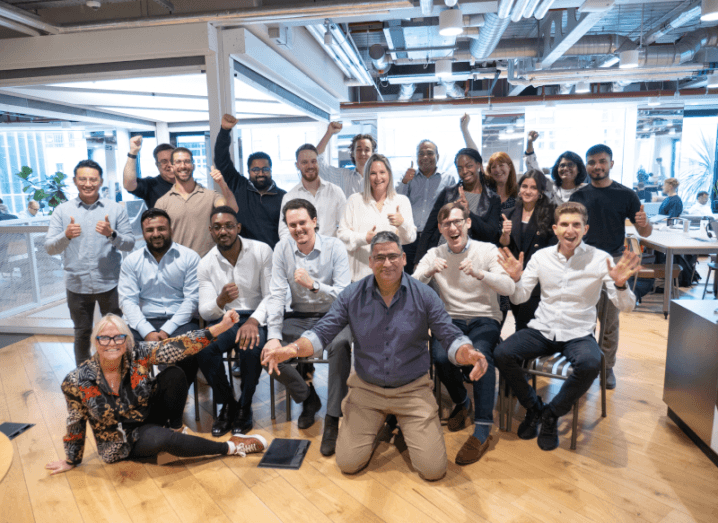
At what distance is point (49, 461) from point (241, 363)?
117 cm

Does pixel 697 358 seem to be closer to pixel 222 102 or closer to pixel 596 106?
pixel 222 102

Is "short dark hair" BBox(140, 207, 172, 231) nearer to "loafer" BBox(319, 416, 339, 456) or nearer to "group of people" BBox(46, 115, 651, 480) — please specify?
"group of people" BBox(46, 115, 651, 480)

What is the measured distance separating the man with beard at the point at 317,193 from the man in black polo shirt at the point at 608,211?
1.77 meters

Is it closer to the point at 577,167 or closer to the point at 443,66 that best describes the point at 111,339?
the point at 577,167

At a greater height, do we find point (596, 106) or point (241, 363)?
point (596, 106)

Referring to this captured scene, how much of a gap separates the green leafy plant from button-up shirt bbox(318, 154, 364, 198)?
2.73m

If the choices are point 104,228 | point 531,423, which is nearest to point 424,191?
point 531,423

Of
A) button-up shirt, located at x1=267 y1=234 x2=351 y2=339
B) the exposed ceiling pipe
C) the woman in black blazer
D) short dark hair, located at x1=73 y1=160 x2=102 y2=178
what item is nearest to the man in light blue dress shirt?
button-up shirt, located at x1=267 y1=234 x2=351 y2=339

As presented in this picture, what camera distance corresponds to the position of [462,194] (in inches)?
134

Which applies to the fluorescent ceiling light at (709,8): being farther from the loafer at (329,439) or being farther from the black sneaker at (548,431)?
the loafer at (329,439)

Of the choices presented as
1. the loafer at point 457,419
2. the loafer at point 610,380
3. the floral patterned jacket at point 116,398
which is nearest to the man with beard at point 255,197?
the floral patterned jacket at point 116,398

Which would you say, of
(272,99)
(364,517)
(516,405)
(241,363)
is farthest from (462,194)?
(272,99)

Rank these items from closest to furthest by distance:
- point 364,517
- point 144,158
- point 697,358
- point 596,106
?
point 364,517 → point 697,358 → point 144,158 → point 596,106

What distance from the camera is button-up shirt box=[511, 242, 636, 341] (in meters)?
2.91
